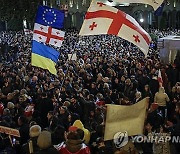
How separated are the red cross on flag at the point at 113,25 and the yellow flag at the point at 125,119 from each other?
8.42ft

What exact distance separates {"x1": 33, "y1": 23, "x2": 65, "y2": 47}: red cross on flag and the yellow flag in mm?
6214

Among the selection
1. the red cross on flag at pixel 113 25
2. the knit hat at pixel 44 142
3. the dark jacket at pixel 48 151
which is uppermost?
the red cross on flag at pixel 113 25

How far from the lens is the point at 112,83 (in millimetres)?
13914

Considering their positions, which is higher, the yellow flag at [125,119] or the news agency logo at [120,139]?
the yellow flag at [125,119]

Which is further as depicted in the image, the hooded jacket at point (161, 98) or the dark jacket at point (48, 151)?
the hooded jacket at point (161, 98)

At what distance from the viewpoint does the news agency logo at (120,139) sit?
612 cm

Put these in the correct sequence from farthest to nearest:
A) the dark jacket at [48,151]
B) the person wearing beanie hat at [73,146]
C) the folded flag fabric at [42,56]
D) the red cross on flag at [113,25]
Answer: the folded flag fabric at [42,56], the red cross on flag at [113,25], the person wearing beanie hat at [73,146], the dark jacket at [48,151]

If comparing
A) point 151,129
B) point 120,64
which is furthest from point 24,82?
point 151,129

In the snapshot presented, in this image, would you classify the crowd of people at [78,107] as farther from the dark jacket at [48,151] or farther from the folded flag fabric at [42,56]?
the folded flag fabric at [42,56]

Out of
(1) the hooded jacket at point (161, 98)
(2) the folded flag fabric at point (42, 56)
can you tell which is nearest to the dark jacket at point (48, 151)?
(1) the hooded jacket at point (161, 98)

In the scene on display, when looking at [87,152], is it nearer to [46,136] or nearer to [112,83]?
[46,136]

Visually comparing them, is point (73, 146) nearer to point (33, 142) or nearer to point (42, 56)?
point (33, 142)

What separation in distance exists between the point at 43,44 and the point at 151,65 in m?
6.28

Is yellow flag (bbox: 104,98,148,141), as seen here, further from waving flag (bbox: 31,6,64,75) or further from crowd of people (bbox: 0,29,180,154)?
waving flag (bbox: 31,6,64,75)
